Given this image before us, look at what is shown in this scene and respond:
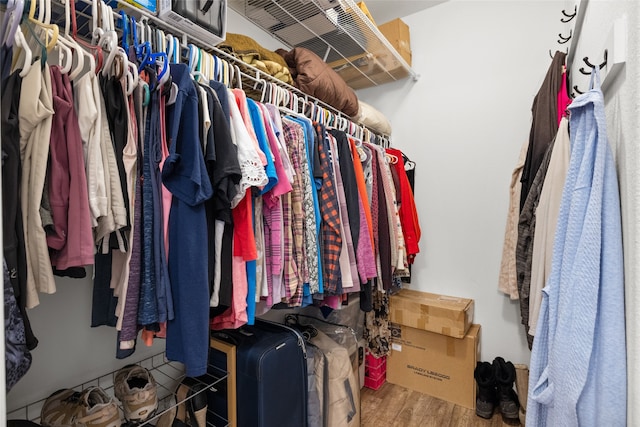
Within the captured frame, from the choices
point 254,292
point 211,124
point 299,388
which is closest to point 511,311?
point 299,388

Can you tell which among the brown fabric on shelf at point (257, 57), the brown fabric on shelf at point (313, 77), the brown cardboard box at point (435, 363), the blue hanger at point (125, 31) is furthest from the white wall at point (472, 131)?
the blue hanger at point (125, 31)

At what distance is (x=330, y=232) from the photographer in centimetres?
131

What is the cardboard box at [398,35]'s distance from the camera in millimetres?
2184

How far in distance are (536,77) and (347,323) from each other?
189 centimetres

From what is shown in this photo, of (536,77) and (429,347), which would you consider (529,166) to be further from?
(429,347)

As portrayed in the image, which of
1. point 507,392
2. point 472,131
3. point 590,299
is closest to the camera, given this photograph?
point 590,299

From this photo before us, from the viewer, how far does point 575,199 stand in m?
0.69

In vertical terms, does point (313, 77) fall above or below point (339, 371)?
above

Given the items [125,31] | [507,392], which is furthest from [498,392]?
[125,31]

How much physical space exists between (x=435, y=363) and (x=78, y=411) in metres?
1.82

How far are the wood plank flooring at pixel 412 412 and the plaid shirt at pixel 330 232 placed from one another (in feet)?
3.28

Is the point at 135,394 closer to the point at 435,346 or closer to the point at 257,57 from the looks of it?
the point at 257,57

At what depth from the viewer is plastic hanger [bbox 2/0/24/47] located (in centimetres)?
62

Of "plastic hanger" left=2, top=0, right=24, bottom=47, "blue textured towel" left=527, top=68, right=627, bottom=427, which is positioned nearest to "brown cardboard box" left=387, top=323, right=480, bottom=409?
"blue textured towel" left=527, top=68, right=627, bottom=427
